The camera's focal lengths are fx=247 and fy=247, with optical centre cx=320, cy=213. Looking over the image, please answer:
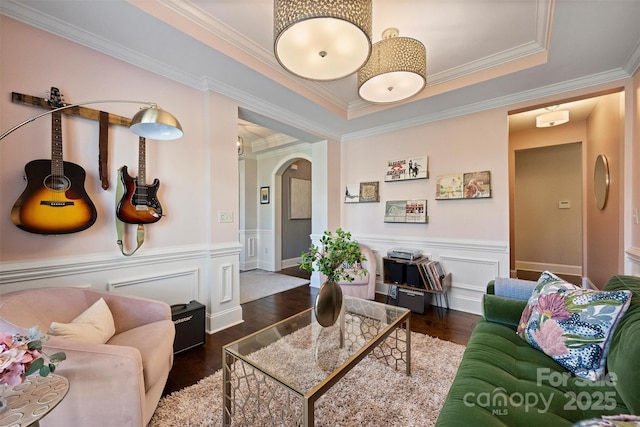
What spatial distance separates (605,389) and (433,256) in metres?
2.31

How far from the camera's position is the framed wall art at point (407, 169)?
3393 mm

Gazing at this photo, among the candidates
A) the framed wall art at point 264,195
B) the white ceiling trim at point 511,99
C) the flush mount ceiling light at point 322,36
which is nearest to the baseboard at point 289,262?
the framed wall art at point 264,195

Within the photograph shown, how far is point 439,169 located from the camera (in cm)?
329

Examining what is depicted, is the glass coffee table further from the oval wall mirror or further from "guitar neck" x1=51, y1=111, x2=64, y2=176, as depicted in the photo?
the oval wall mirror

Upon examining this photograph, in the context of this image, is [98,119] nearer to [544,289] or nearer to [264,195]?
[544,289]

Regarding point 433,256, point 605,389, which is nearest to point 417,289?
point 433,256

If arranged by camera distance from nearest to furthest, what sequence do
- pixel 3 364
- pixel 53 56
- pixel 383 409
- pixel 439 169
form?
pixel 3 364
pixel 383 409
pixel 53 56
pixel 439 169

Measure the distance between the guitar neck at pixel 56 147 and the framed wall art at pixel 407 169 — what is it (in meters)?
3.47

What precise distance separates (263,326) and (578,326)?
2.47 metres

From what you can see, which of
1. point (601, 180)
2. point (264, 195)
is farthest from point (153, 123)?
point (601, 180)

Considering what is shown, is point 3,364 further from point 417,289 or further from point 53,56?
point 417,289

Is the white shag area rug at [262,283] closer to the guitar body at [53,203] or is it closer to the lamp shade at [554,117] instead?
the guitar body at [53,203]

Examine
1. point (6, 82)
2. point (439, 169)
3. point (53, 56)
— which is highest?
point (53, 56)

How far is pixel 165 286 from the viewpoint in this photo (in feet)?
7.57
